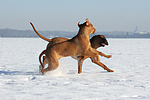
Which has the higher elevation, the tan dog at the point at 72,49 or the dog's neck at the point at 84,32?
the dog's neck at the point at 84,32

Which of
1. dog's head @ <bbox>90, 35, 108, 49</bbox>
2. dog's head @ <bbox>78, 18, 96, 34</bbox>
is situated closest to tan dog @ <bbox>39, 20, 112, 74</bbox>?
dog's head @ <bbox>78, 18, 96, 34</bbox>

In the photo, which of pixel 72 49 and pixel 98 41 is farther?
pixel 98 41

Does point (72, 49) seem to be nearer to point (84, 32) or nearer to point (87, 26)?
point (84, 32)

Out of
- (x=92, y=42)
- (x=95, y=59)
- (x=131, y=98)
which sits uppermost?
(x=92, y=42)

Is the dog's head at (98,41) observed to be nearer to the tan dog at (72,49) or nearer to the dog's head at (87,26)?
the dog's head at (87,26)

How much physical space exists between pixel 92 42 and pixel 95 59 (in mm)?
506

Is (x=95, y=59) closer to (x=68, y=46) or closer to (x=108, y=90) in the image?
(x=68, y=46)

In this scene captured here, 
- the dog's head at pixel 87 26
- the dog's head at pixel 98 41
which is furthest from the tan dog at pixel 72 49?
the dog's head at pixel 98 41

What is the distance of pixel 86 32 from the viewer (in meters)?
6.27

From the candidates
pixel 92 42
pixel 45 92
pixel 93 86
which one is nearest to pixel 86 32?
pixel 92 42

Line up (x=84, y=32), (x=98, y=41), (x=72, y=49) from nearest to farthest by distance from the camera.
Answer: (x=72, y=49)
(x=84, y=32)
(x=98, y=41)

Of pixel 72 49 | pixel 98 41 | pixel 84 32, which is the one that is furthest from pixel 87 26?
pixel 72 49

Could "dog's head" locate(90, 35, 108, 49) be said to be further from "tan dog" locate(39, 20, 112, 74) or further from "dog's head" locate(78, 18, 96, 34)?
"tan dog" locate(39, 20, 112, 74)

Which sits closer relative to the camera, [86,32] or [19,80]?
[19,80]
